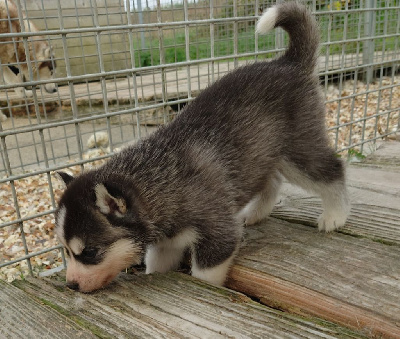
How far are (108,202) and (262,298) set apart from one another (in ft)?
2.99

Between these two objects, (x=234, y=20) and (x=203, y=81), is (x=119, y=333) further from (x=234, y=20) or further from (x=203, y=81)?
(x=203, y=81)

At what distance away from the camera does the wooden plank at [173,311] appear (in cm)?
179

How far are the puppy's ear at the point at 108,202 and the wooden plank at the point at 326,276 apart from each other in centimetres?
72

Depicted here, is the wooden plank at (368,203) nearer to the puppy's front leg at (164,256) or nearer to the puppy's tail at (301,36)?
the puppy's front leg at (164,256)

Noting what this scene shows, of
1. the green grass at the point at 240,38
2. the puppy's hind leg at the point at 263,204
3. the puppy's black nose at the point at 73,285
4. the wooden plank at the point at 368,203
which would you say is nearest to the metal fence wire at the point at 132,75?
the green grass at the point at 240,38

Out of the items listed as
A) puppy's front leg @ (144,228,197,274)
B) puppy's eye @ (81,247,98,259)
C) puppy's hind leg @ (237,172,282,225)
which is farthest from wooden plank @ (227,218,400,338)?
puppy's eye @ (81,247,98,259)

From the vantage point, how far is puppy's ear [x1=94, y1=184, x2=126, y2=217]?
206 centimetres

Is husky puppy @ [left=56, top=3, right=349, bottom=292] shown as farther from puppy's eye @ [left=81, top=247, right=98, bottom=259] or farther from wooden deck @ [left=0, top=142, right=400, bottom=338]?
wooden deck @ [left=0, top=142, right=400, bottom=338]

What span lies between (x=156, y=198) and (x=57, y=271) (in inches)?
33.2

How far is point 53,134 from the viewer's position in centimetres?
744

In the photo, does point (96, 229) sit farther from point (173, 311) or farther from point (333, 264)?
point (333, 264)

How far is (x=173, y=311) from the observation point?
6.48 feet

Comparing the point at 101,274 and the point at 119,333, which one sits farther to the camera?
the point at 101,274

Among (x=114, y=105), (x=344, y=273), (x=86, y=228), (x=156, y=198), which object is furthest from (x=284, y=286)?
(x=114, y=105)
